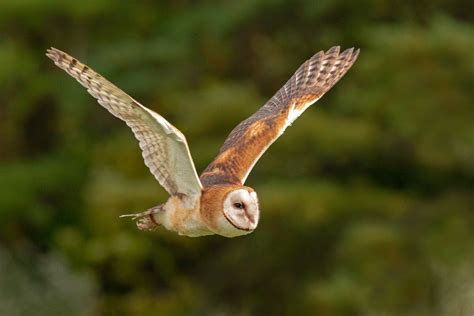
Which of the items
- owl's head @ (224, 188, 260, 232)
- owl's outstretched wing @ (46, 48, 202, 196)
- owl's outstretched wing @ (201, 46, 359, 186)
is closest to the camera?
owl's outstretched wing @ (46, 48, 202, 196)

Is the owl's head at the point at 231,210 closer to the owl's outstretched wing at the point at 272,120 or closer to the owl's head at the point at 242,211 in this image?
the owl's head at the point at 242,211

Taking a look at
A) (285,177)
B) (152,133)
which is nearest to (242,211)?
(152,133)

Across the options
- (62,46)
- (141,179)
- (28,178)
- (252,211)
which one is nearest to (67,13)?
(62,46)

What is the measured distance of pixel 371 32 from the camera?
20.0m

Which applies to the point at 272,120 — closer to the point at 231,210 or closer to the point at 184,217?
the point at 184,217

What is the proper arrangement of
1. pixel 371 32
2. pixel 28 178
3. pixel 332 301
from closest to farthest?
pixel 332 301 → pixel 371 32 → pixel 28 178

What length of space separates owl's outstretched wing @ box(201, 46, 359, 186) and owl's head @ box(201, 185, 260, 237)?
0.80 ft

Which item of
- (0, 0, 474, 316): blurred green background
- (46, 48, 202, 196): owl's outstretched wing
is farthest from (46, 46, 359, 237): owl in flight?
(0, 0, 474, 316): blurred green background

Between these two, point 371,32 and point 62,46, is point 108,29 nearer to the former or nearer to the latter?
point 62,46

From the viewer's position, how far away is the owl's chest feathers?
7758 millimetres

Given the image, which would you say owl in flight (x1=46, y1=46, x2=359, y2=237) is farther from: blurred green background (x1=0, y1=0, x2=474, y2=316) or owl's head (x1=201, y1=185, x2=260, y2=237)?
blurred green background (x1=0, y1=0, x2=474, y2=316)

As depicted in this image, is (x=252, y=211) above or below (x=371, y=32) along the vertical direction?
below

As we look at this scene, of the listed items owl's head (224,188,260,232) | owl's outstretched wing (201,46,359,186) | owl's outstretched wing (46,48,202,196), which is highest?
owl's outstretched wing (201,46,359,186)

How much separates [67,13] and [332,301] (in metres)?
6.97
